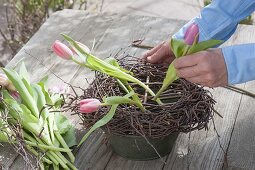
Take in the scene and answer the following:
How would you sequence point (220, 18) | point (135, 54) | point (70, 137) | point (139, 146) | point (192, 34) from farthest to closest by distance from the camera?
point (135, 54)
point (220, 18)
point (70, 137)
point (139, 146)
point (192, 34)

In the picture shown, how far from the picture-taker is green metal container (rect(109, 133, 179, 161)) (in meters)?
1.41

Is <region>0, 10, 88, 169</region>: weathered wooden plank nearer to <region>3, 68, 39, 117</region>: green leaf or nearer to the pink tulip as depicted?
<region>3, 68, 39, 117</region>: green leaf

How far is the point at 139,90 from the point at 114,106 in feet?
0.70

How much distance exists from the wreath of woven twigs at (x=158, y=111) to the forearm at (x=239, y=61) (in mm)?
104

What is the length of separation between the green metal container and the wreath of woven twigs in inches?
1.6

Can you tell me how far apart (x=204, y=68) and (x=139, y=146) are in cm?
28

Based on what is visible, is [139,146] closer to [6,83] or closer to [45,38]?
[6,83]

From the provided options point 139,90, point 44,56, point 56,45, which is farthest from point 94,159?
point 44,56

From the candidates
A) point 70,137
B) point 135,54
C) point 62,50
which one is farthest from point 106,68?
point 135,54

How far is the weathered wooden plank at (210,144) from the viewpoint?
4.83 ft

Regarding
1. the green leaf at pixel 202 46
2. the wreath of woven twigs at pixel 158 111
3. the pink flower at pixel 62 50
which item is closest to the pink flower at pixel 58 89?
the wreath of woven twigs at pixel 158 111

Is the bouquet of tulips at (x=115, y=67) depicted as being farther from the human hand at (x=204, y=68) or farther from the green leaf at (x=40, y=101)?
the green leaf at (x=40, y=101)

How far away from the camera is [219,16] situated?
165 cm

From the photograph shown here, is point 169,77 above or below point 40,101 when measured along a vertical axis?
above
